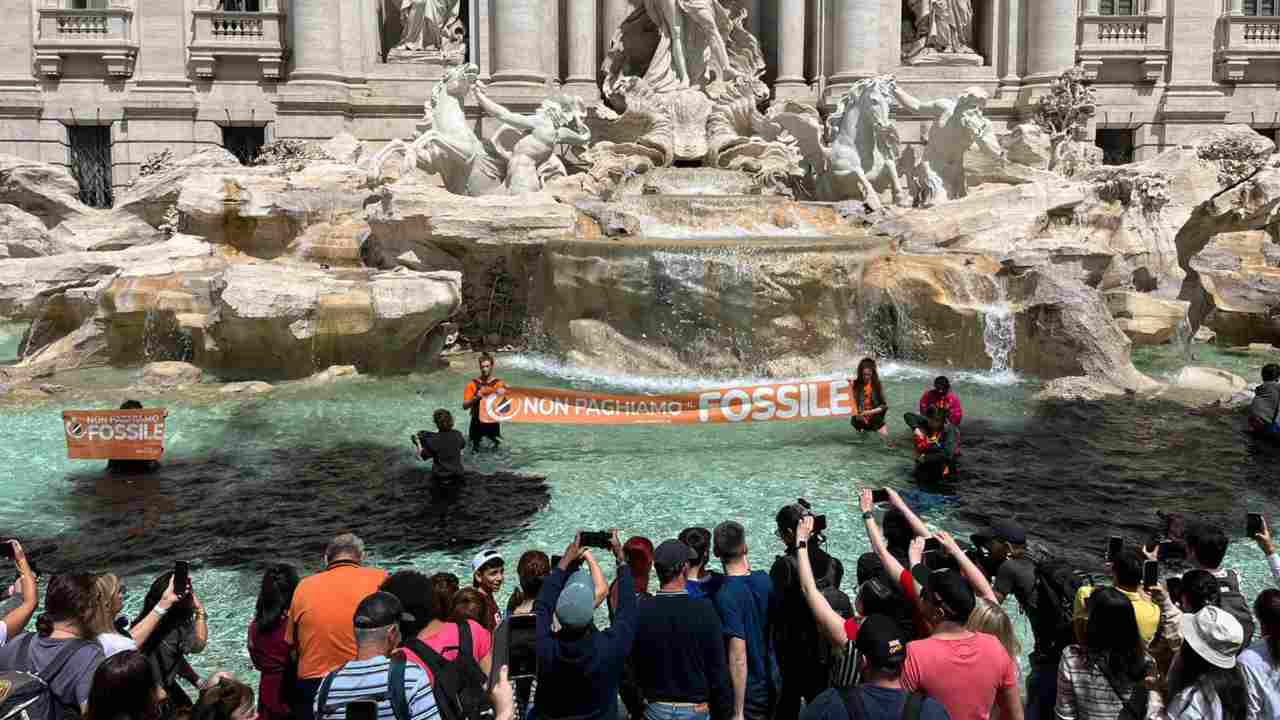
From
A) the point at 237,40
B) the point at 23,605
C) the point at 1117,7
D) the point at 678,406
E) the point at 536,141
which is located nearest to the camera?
the point at 23,605

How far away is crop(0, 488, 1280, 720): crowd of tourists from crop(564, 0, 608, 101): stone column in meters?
15.9

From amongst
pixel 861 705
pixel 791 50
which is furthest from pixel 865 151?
pixel 861 705

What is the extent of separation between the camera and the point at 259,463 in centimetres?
889

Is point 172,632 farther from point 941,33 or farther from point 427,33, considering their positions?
point 941,33

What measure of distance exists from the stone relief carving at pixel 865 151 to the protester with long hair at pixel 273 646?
1295 centimetres

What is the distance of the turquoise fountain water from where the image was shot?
6887mm

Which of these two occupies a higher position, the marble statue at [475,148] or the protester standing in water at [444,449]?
the marble statue at [475,148]

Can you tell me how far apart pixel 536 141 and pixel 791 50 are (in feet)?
20.6

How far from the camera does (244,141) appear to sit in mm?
19953

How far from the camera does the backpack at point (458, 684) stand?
10.5 feet

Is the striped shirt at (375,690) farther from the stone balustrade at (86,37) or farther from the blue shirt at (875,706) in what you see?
the stone balustrade at (86,37)

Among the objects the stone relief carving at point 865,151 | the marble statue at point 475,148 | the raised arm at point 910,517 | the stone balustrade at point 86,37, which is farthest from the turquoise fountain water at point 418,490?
the stone balustrade at point 86,37

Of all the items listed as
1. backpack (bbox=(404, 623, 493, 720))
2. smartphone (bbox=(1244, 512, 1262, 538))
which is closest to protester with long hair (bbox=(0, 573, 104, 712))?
backpack (bbox=(404, 623, 493, 720))

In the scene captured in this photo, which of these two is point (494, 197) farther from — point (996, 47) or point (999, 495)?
point (996, 47)
